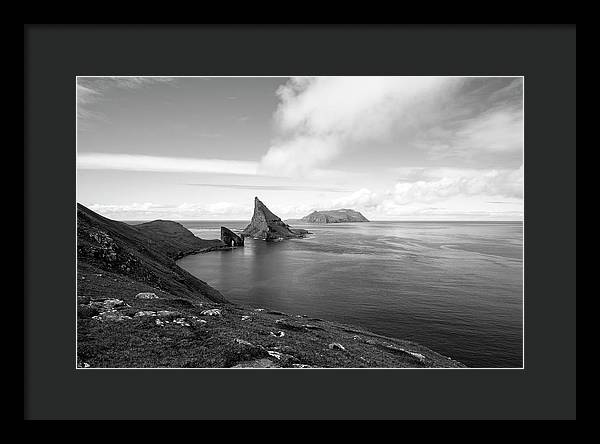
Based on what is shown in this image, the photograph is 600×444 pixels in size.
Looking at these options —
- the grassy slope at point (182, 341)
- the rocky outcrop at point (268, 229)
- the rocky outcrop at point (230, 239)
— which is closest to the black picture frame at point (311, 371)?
the grassy slope at point (182, 341)

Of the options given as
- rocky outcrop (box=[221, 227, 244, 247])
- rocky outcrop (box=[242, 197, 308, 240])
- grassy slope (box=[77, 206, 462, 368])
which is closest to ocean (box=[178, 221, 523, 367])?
grassy slope (box=[77, 206, 462, 368])

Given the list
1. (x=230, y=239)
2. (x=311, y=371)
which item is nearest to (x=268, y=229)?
(x=230, y=239)

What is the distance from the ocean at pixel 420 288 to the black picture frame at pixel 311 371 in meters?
2.38

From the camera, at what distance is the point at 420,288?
27.8m

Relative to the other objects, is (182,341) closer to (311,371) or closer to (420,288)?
(311,371)

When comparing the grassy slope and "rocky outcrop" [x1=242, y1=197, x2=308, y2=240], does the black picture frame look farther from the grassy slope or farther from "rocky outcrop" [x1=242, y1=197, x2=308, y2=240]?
"rocky outcrop" [x1=242, y1=197, x2=308, y2=240]

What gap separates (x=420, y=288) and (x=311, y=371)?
25.0 m

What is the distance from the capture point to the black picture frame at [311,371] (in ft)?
20.9

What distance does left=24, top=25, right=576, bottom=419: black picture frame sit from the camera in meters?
6.36
